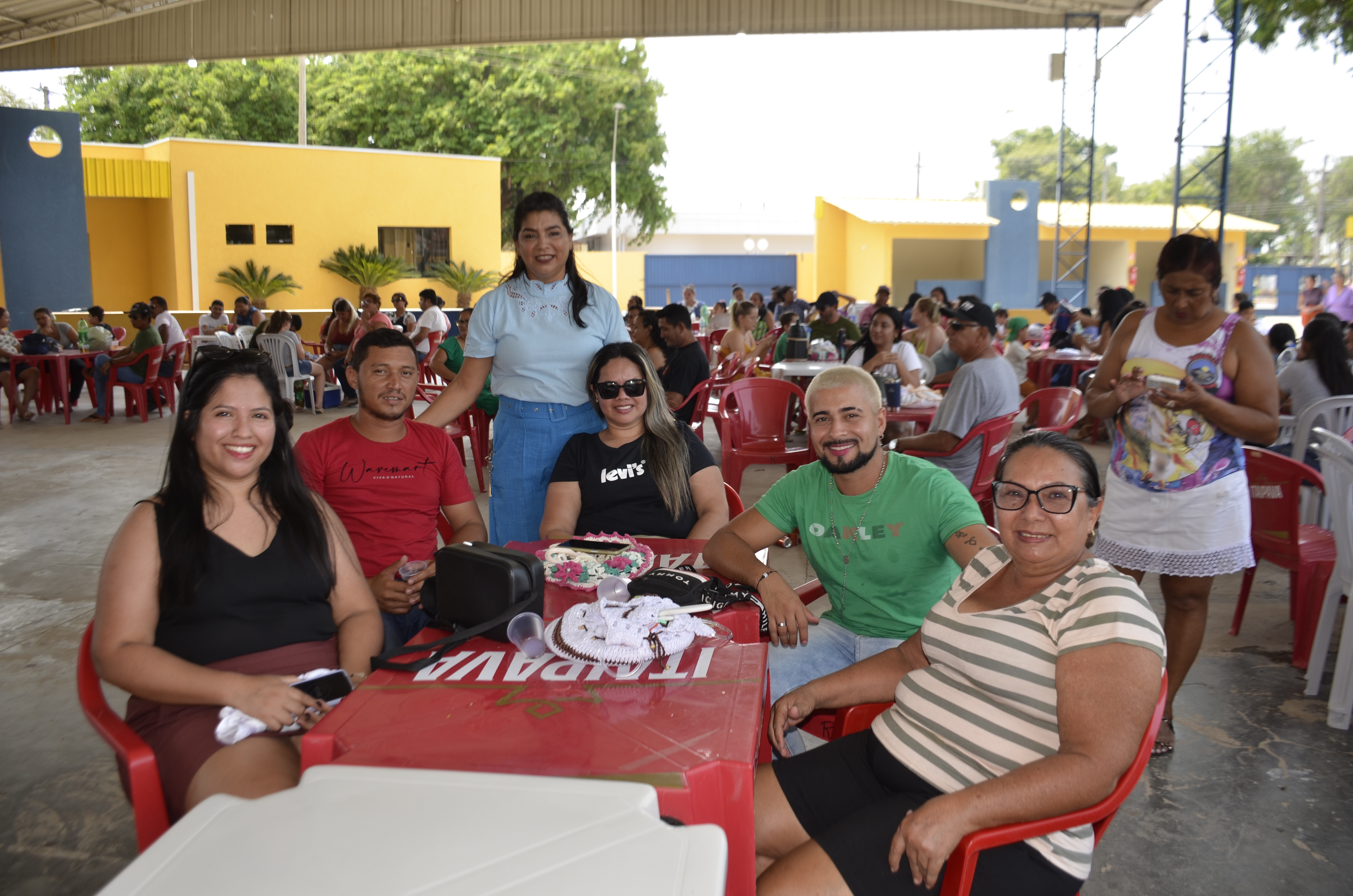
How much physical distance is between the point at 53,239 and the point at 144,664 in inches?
695

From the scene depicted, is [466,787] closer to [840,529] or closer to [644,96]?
[840,529]

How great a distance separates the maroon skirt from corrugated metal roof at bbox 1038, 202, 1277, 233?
23.1 metres

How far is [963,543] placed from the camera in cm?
211

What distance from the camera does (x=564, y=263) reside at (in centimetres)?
310

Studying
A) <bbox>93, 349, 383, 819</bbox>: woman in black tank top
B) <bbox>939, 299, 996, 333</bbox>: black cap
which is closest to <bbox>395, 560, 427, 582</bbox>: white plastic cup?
<bbox>93, 349, 383, 819</bbox>: woman in black tank top

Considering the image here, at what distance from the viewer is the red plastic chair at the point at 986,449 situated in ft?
13.4

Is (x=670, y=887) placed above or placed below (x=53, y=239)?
below

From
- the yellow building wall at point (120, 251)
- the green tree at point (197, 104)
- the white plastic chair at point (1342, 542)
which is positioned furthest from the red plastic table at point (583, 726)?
the green tree at point (197, 104)

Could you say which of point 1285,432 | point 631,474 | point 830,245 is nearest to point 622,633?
point 631,474

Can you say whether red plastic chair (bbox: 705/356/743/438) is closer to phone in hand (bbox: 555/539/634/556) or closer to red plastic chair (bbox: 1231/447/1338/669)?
red plastic chair (bbox: 1231/447/1338/669)

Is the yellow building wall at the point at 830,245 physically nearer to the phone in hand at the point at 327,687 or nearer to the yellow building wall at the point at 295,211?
the yellow building wall at the point at 295,211

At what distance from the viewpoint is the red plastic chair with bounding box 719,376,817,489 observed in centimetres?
543

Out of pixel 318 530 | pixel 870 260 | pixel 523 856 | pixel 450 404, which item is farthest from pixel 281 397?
pixel 870 260

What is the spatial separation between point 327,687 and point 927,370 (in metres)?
5.84
